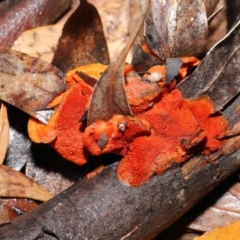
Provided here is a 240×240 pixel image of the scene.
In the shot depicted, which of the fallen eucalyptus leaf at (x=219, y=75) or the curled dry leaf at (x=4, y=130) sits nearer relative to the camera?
the fallen eucalyptus leaf at (x=219, y=75)

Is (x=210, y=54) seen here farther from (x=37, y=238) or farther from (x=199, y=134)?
(x=37, y=238)

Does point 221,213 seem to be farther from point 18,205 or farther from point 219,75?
point 18,205

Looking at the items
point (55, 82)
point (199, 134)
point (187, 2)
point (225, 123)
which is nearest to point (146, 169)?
point (199, 134)

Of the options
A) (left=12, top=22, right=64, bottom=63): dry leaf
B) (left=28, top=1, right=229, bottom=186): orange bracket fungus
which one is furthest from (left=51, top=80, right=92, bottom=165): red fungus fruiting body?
(left=12, top=22, right=64, bottom=63): dry leaf

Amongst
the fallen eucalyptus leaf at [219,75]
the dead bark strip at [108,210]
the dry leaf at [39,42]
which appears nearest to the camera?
the dead bark strip at [108,210]

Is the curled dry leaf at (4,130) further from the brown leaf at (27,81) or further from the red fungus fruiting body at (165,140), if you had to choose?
the red fungus fruiting body at (165,140)

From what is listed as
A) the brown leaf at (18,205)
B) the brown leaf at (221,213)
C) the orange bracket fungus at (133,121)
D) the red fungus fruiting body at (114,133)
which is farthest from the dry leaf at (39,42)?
the brown leaf at (221,213)

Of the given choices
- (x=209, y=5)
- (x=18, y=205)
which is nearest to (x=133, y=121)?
(x=18, y=205)
